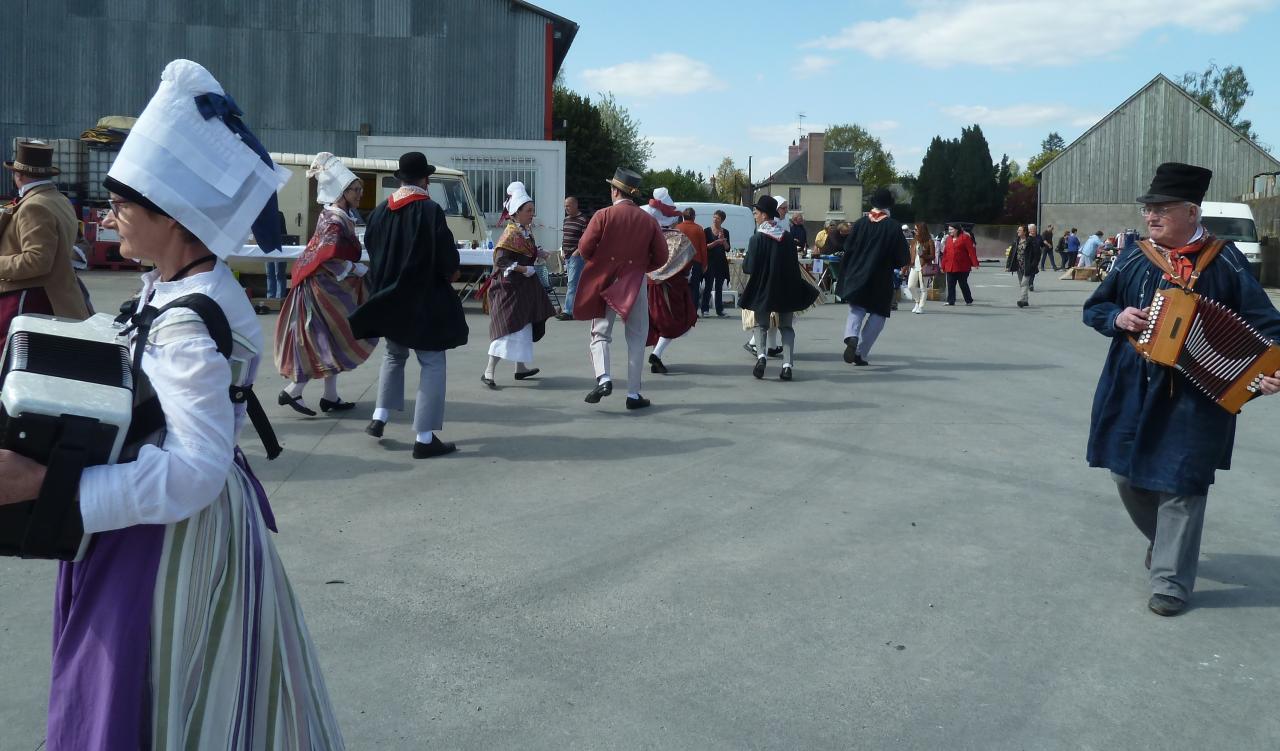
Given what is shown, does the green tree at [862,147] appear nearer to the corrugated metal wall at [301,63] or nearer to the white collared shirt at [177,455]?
the corrugated metal wall at [301,63]

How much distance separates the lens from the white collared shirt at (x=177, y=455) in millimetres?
1954

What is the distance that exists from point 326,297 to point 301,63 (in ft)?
84.1

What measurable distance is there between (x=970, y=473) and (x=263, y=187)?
5.83 meters

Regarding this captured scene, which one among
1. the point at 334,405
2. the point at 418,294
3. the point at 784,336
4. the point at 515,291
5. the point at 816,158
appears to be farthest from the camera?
the point at 816,158

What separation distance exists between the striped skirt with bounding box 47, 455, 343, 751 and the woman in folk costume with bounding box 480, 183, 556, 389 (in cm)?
789

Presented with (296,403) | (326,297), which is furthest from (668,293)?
(296,403)

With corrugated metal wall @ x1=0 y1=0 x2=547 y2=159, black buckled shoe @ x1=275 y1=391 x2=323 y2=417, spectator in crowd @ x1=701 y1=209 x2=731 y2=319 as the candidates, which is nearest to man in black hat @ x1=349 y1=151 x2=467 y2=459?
black buckled shoe @ x1=275 y1=391 x2=323 y2=417

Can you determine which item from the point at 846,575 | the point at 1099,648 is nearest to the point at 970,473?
the point at 846,575

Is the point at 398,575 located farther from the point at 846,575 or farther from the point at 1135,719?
the point at 1135,719

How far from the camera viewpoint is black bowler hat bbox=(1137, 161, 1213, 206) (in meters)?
4.87

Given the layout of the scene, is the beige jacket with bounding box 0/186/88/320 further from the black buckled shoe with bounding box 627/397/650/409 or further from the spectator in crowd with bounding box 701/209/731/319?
the spectator in crowd with bounding box 701/209/731/319

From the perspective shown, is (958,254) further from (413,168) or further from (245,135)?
(245,135)

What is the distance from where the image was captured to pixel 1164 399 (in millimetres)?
4844

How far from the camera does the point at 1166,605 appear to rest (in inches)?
186
